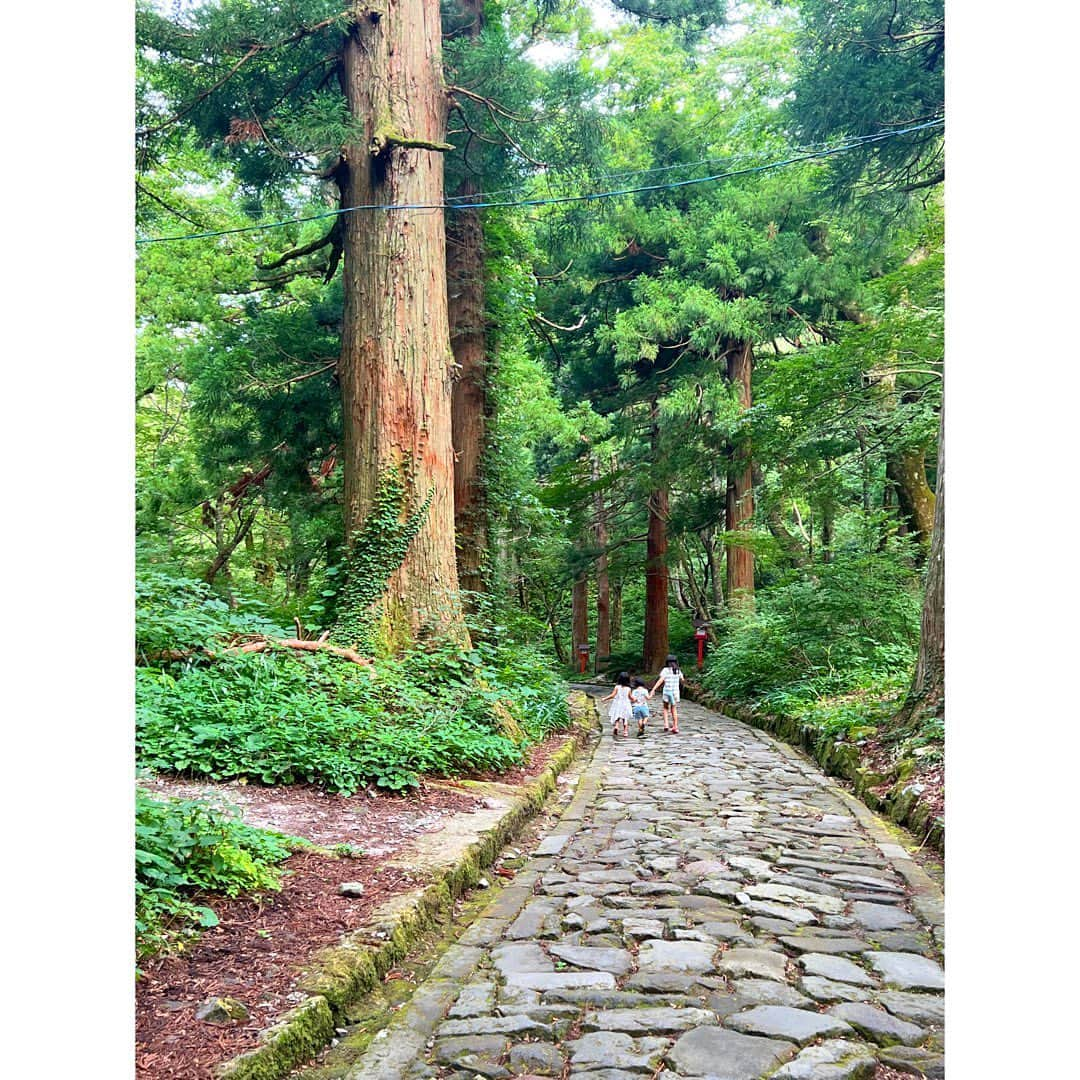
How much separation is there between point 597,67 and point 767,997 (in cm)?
1859

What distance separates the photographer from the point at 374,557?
27.0 feet

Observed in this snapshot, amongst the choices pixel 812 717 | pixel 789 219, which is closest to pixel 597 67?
pixel 789 219

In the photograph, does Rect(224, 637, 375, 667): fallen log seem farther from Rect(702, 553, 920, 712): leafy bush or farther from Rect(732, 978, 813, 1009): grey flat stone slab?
Rect(702, 553, 920, 712): leafy bush

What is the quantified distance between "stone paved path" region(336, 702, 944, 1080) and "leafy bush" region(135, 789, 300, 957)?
2.73ft

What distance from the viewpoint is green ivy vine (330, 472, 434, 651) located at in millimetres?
8086

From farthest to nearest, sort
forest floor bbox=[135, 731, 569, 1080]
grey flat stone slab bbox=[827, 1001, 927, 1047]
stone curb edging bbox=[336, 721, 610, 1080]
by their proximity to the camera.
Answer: grey flat stone slab bbox=[827, 1001, 927, 1047]
stone curb edging bbox=[336, 721, 610, 1080]
forest floor bbox=[135, 731, 569, 1080]

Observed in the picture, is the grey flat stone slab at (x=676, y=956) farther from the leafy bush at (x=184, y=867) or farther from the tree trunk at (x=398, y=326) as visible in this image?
the tree trunk at (x=398, y=326)

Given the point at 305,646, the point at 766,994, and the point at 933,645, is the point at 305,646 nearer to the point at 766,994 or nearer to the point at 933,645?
the point at 766,994

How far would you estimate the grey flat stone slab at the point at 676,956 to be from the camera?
3.53 m

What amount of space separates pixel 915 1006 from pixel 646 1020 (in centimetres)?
101

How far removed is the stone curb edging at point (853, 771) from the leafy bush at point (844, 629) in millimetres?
392

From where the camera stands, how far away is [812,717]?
36.8 ft

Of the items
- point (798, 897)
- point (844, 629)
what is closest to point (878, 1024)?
point (798, 897)

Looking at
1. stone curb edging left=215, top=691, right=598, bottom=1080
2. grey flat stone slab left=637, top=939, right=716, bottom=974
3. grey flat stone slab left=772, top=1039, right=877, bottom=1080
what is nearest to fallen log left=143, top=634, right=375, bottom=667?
stone curb edging left=215, top=691, right=598, bottom=1080
